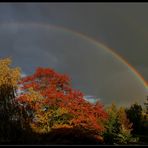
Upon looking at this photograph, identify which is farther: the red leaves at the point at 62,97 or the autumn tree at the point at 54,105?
the red leaves at the point at 62,97

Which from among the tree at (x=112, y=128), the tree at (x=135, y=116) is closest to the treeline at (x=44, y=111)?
the tree at (x=112, y=128)

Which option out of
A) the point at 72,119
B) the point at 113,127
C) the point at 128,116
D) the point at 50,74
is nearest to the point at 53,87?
the point at 50,74

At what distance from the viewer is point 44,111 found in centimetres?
1875

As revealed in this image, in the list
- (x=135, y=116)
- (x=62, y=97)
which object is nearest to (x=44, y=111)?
(x=62, y=97)

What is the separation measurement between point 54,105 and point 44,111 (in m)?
0.66

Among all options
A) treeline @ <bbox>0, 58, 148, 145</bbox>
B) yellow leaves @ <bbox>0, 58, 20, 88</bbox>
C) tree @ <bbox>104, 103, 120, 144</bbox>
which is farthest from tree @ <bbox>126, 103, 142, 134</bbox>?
yellow leaves @ <bbox>0, 58, 20, 88</bbox>

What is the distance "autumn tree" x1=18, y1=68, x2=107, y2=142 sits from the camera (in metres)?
18.2

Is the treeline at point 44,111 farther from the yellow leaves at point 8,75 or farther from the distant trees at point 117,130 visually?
the distant trees at point 117,130

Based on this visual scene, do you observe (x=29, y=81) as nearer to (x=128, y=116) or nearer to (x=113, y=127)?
(x=113, y=127)

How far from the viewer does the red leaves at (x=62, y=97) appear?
18719 millimetres

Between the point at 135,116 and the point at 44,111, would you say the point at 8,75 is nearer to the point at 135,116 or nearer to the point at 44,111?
the point at 44,111

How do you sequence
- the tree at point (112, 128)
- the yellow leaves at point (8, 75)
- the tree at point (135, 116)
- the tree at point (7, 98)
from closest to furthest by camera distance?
1. the tree at point (7, 98)
2. the yellow leaves at point (8, 75)
3. the tree at point (112, 128)
4. the tree at point (135, 116)

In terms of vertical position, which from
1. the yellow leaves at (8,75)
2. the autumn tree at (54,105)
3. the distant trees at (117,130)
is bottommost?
the distant trees at (117,130)

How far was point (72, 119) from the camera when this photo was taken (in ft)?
60.6
